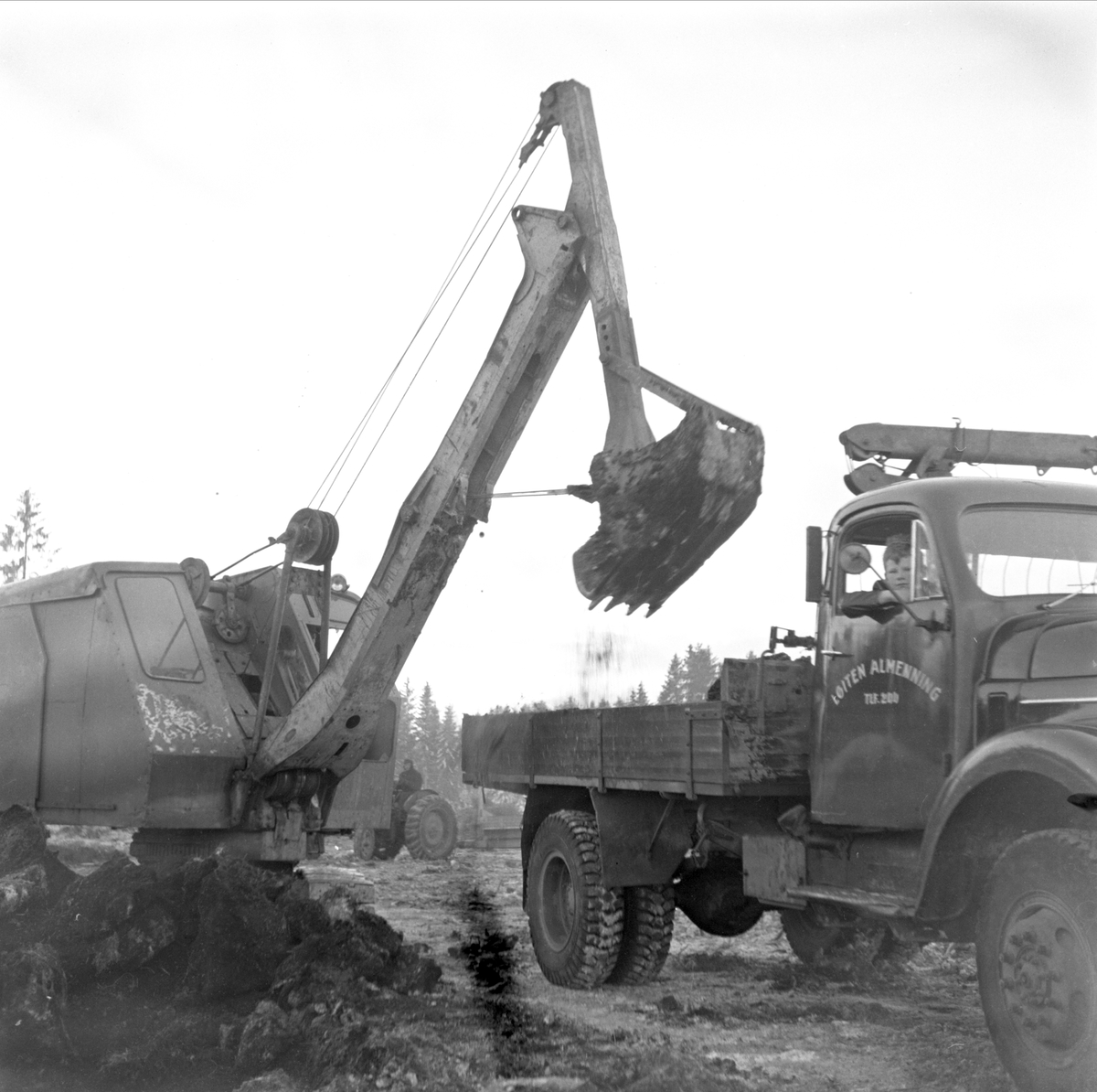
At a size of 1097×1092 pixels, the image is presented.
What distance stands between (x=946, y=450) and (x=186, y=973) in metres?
4.90

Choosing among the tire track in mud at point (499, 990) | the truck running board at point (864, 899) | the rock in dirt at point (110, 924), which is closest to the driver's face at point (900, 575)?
the truck running board at point (864, 899)

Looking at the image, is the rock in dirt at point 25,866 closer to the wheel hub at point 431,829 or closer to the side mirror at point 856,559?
the side mirror at point 856,559

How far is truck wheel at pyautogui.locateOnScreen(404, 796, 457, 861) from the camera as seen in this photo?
17281mm

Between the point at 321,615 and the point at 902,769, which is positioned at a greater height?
the point at 321,615

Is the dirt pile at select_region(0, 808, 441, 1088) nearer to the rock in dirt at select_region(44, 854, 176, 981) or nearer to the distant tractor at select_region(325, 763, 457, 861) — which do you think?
the rock in dirt at select_region(44, 854, 176, 981)

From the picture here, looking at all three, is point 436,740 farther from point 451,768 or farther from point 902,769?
point 902,769

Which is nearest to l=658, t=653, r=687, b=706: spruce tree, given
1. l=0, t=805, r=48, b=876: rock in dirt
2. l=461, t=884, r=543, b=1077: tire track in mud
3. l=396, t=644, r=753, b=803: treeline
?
l=396, t=644, r=753, b=803: treeline

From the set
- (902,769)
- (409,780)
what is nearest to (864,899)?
(902,769)

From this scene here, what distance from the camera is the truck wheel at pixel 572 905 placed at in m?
7.44

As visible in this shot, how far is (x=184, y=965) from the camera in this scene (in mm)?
6523

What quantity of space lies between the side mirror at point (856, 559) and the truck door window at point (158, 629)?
5.29 m

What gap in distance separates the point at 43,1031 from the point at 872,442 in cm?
500

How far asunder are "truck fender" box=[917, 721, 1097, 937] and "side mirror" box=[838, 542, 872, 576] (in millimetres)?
969

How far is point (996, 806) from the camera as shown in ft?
15.6
